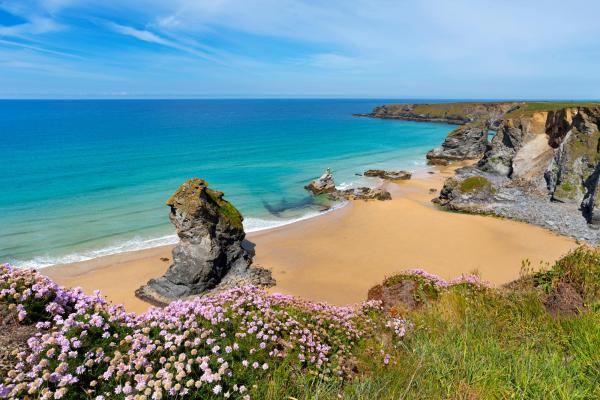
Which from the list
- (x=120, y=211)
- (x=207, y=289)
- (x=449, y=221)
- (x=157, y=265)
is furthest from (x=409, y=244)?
(x=120, y=211)

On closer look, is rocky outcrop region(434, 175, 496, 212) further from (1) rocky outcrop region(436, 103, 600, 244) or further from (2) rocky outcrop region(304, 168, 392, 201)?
(2) rocky outcrop region(304, 168, 392, 201)

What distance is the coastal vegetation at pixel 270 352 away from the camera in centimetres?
379

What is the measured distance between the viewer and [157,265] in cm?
2017

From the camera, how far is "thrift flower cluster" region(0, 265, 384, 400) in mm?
3656

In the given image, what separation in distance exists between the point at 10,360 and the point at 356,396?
403 cm

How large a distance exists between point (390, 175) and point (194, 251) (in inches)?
1316

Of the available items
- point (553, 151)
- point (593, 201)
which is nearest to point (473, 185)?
point (593, 201)

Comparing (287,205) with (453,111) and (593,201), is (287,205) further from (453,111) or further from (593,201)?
(453,111)

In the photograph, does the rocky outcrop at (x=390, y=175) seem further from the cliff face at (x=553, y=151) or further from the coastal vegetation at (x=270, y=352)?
the coastal vegetation at (x=270, y=352)

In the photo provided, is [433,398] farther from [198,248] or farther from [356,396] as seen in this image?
[198,248]

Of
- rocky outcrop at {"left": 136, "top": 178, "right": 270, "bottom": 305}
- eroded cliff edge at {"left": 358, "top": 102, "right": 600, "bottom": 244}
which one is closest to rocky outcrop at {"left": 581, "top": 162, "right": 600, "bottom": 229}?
eroded cliff edge at {"left": 358, "top": 102, "right": 600, "bottom": 244}

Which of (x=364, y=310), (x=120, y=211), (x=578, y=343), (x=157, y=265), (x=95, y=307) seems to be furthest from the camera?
(x=120, y=211)

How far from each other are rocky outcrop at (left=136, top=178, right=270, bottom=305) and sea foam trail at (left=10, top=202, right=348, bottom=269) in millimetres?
6822

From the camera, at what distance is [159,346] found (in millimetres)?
4250
